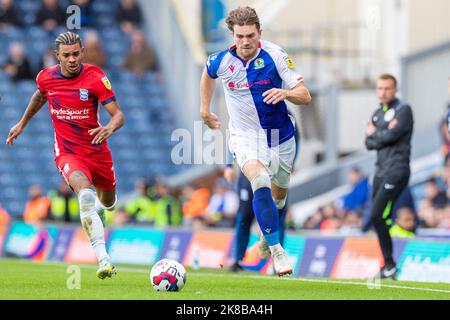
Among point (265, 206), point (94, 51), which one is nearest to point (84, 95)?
point (265, 206)

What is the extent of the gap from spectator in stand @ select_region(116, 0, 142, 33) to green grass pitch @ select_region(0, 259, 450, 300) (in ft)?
63.0

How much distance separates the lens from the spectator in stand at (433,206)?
19.2 metres

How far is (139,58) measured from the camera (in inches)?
1233

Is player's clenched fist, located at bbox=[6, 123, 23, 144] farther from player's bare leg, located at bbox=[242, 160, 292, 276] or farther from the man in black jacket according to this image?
the man in black jacket

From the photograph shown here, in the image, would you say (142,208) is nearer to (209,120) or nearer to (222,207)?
(222,207)

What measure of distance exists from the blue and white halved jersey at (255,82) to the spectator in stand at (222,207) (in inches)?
424

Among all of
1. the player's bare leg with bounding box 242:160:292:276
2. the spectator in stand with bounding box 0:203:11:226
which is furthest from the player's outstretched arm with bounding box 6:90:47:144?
the spectator in stand with bounding box 0:203:11:226

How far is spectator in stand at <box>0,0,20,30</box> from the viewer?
101ft

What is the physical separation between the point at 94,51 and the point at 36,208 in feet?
19.5

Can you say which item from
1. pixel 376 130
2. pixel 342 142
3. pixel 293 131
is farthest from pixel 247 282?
pixel 342 142

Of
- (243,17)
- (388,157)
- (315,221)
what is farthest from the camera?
(315,221)

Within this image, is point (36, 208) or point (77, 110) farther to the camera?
point (36, 208)
